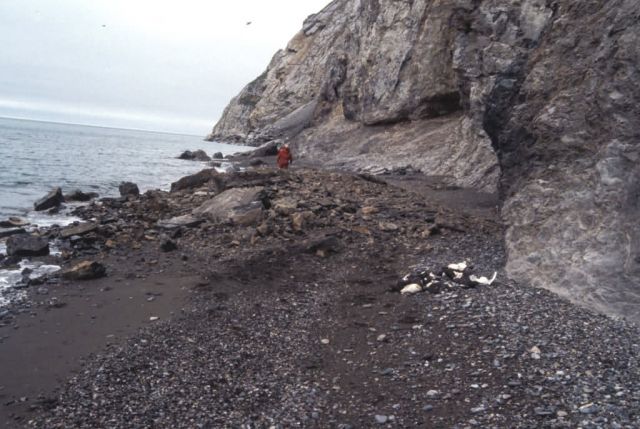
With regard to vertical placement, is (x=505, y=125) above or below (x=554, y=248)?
above

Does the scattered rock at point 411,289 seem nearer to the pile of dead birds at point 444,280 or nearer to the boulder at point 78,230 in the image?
the pile of dead birds at point 444,280

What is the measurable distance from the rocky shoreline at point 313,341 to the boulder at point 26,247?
0.53 metres

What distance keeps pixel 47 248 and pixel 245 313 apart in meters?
6.47

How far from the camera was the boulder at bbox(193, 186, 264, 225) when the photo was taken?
1398cm

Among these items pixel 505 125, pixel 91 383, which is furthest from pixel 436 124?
pixel 91 383

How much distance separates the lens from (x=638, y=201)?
7320mm

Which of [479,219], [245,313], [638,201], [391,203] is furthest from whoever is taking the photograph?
[391,203]

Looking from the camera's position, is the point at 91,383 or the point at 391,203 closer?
the point at 91,383

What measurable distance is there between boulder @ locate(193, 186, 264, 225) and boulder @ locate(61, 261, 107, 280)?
4.27 meters

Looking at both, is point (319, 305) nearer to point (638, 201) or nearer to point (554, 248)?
point (554, 248)

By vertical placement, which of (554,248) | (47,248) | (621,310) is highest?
(554,248)

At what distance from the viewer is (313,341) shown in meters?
7.20

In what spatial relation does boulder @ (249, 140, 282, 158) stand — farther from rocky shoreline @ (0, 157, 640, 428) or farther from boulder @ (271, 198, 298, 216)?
rocky shoreline @ (0, 157, 640, 428)

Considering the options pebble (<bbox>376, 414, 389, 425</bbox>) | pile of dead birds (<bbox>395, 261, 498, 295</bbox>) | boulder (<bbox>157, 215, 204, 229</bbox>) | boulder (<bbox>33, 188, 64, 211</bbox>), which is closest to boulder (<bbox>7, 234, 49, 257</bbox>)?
boulder (<bbox>157, 215, 204, 229</bbox>)
